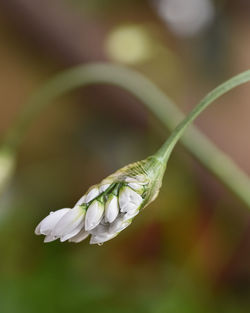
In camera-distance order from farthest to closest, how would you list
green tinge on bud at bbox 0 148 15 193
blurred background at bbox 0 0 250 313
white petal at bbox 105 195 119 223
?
1. blurred background at bbox 0 0 250 313
2. green tinge on bud at bbox 0 148 15 193
3. white petal at bbox 105 195 119 223

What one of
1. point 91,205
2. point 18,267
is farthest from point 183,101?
point 91,205

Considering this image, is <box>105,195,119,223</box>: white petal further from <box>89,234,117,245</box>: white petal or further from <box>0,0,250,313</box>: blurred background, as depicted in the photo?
<box>0,0,250,313</box>: blurred background

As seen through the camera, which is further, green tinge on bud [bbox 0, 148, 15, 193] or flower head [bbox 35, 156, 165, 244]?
green tinge on bud [bbox 0, 148, 15, 193]

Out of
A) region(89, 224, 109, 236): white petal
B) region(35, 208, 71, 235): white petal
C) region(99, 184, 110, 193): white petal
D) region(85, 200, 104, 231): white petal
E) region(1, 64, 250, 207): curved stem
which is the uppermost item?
region(1, 64, 250, 207): curved stem

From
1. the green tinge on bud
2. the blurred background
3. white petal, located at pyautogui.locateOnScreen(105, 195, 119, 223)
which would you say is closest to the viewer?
white petal, located at pyautogui.locateOnScreen(105, 195, 119, 223)

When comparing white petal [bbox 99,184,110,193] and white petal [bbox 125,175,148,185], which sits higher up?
white petal [bbox 99,184,110,193]

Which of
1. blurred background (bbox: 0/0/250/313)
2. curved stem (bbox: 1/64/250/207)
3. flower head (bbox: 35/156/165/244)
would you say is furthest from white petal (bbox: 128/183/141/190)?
blurred background (bbox: 0/0/250/313)

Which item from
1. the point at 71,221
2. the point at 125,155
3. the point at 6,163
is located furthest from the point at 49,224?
the point at 125,155

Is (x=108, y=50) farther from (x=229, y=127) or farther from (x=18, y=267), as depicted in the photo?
(x=18, y=267)
